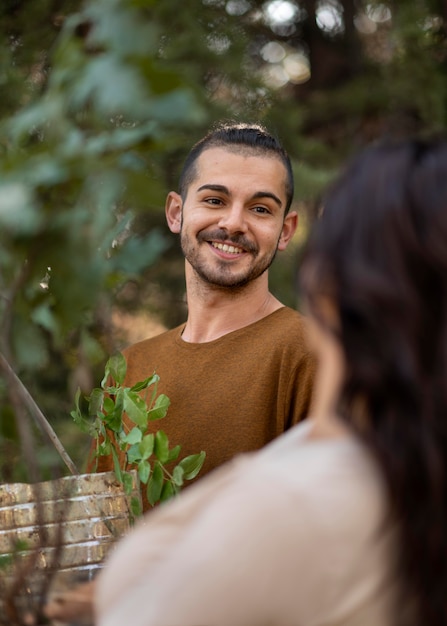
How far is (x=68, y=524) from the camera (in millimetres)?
1507

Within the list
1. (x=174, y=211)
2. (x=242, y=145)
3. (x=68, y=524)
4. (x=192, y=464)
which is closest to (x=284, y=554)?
(x=68, y=524)

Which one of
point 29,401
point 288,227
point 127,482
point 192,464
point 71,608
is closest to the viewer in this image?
point 71,608

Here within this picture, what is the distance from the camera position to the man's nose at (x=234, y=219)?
2465mm

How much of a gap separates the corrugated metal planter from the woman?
0.49 metres

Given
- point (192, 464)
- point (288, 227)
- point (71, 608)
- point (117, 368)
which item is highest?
point (288, 227)

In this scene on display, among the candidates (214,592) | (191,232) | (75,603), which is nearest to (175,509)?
(214,592)

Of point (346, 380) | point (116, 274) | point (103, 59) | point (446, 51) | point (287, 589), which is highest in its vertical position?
point (446, 51)

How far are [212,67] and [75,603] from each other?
4.79 m

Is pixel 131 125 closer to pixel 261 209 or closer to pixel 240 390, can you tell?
pixel 261 209

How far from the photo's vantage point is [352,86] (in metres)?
7.07

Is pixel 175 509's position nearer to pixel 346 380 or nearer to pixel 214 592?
pixel 214 592

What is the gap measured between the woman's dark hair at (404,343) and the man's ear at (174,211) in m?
1.83

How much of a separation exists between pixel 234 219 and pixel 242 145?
25 cm

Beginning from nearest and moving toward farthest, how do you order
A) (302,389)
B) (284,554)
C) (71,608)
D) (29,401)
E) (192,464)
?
(284,554)
(71,608)
(29,401)
(192,464)
(302,389)
